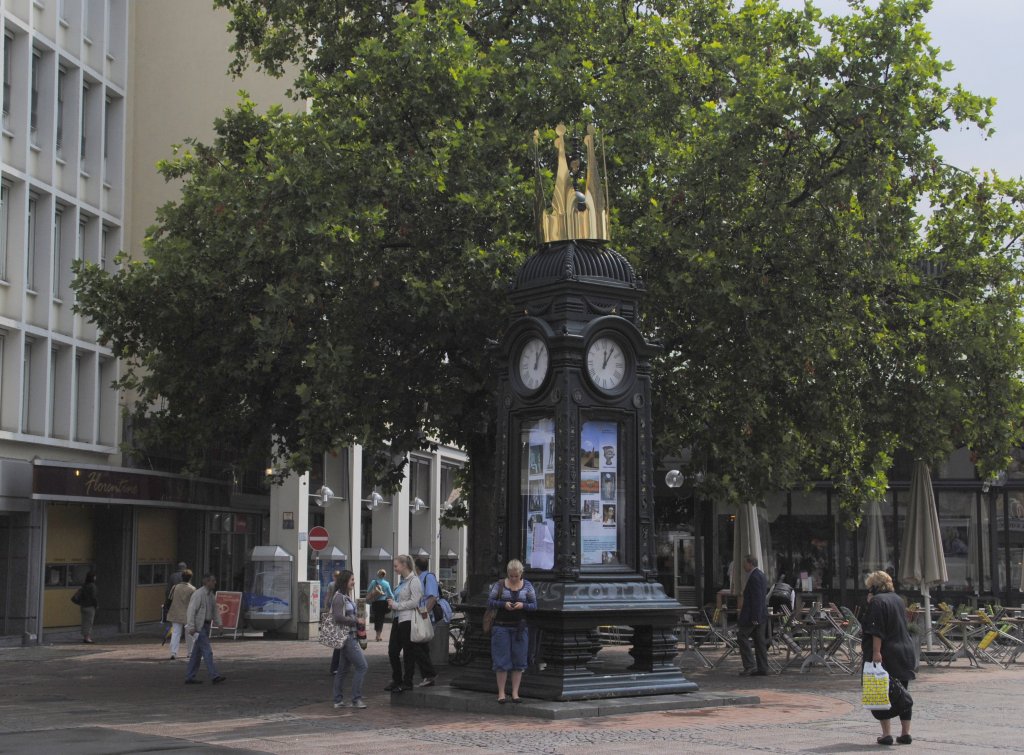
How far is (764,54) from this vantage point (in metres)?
20.4

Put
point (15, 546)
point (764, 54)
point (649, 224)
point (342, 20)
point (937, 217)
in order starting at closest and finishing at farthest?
point (649, 224) → point (764, 54) → point (937, 217) → point (342, 20) → point (15, 546)

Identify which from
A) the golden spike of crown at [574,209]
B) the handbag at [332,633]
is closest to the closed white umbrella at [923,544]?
the golden spike of crown at [574,209]

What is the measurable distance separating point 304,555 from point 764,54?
18362 mm

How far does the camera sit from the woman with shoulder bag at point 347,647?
620 inches

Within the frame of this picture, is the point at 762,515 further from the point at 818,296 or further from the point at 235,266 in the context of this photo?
the point at 235,266

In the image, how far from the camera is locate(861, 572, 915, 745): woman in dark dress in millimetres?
12625

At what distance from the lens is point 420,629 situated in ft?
54.1

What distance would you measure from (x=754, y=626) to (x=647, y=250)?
18.8ft

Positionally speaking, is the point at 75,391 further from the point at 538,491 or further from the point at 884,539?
the point at 538,491

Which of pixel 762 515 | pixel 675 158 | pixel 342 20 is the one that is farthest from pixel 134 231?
pixel 675 158

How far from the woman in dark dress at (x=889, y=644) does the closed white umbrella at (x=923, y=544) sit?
11710mm

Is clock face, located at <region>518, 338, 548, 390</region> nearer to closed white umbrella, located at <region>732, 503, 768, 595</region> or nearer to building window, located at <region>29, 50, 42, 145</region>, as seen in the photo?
closed white umbrella, located at <region>732, 503, 768, 595</region>

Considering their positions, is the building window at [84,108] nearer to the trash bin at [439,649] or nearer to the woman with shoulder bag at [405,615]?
the trash bin at [439,649]

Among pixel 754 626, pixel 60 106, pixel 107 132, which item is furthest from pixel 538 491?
pixel 107 132
